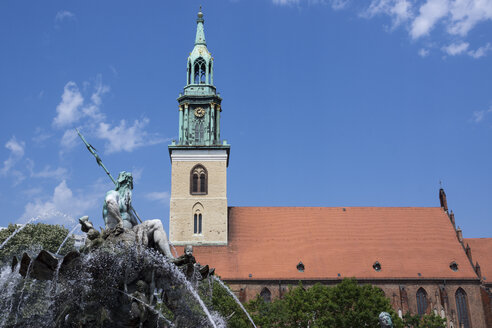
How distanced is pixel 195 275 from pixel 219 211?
33.6 m

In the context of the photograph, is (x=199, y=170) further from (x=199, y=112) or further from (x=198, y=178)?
(x=199, y=112)

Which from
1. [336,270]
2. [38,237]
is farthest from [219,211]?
[38,237]

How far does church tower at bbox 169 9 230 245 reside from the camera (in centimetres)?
4459

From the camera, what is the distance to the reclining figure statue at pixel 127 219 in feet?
37.6

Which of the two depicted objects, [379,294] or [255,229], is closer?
[379,294]

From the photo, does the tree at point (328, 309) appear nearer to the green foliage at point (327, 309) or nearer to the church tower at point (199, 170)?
the green foliage at point (327, 309)

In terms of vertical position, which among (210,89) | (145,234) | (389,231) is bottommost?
(145,234)

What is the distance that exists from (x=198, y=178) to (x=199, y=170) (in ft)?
1.94

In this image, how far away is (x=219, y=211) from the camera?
4506cm

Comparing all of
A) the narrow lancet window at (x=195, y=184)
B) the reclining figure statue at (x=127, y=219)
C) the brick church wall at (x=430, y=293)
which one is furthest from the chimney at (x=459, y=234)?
the reclining figure statue at (x=127, y=219)

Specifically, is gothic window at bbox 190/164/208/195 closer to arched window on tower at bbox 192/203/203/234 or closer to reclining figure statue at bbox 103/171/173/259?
arched window on tower at bbox 192/203/203/234

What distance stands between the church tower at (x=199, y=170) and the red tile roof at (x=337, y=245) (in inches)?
65.6

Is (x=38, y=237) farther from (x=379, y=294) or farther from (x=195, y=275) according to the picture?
(x=195, y=275)

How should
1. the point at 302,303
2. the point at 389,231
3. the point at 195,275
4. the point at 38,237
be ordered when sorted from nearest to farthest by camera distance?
the point at 195,275
the point at 302,303
the point at 38,237
the point at 389,231
